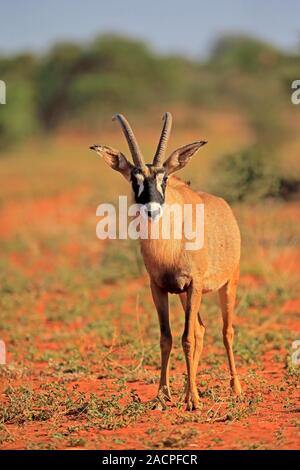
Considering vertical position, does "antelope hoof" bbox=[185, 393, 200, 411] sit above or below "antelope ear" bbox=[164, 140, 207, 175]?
below

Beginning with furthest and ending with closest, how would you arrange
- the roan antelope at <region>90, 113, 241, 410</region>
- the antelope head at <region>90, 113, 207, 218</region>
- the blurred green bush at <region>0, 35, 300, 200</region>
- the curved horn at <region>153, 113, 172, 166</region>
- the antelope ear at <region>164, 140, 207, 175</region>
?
the blurred green bush at <region>0, 35, 300, 200</region> < the antelope ear at <region>164, 140, 207, 175</region> < the curved horn at <region>153, 113, 172, 166</region> < the roan antelope at <region>90, 113, 241, 410</region> < the antelope head at <region>90, 113, 207, 218</region>

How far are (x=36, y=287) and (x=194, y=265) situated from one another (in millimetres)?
6163

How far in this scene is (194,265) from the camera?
21.8 ft

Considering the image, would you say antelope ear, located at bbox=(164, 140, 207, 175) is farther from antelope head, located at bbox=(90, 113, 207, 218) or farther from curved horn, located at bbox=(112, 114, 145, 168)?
curved horn, located at bbox=(112, 114, 145, 168)

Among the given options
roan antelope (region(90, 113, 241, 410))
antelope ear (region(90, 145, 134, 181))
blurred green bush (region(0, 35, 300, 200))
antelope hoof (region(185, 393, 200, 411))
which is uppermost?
blurred green bush (region(0, 35, 300, 200))

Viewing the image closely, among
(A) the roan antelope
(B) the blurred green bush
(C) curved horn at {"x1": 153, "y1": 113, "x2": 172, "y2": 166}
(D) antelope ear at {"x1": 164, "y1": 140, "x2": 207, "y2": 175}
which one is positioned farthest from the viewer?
(B) the blurred green bush

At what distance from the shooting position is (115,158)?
668 centimetres

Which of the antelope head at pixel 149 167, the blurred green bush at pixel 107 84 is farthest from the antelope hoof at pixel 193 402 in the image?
the blurred green bush at pixel 107 84

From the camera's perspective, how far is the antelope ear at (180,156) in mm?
6691

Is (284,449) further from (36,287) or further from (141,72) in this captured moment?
(141,72)

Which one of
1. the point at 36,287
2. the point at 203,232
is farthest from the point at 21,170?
the point at 203,232

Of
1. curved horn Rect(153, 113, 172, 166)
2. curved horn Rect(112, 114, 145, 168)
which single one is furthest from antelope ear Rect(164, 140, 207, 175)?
curved horn Rect(112, 114, 145, 168)

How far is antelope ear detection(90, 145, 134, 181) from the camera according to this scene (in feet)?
21.7

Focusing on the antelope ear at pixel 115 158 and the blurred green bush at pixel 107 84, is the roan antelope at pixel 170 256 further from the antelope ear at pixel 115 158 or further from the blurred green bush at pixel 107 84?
the blurred green bush at pixel 107 84
